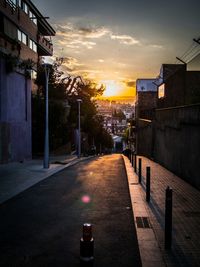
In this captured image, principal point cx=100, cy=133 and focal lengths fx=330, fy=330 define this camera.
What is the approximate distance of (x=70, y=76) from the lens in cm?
5344

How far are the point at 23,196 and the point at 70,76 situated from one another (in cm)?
4358

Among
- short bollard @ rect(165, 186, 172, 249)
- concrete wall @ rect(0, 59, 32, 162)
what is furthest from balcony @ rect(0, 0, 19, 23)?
short bollard @ rect(165, 186, 172, 249)

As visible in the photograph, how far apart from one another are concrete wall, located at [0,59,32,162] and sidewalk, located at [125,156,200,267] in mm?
12069

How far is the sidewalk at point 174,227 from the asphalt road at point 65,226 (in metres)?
0.25

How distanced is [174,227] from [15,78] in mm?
19259

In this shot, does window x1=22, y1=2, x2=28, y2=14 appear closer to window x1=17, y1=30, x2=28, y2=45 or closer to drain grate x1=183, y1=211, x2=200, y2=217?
window x1=17, y1=30, x2=28, y2=45

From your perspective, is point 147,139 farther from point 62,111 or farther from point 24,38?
point 24,38

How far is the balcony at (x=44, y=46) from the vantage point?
119 ft

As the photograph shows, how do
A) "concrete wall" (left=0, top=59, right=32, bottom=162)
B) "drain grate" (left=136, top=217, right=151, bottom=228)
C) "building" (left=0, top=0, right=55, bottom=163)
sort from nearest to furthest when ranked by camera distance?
"drain grate" (left=136, top=217, right=151, bottom=228) → "concrete wall" (left=0, top=59, right=32, bottom=162) → "building" (left=0, top=0, right=55, bottom=163)

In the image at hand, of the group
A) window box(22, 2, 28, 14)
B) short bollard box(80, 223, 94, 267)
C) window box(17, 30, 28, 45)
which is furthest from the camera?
window box(22, 2, 28, 14)

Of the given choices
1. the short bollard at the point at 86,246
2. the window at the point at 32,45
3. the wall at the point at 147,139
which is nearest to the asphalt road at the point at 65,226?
the short bollard at the point at 86,246

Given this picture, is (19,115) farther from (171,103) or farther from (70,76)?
(70,76)

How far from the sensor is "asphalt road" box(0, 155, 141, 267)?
5938 mm

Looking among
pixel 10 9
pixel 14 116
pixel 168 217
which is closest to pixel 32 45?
pixel 10 9
